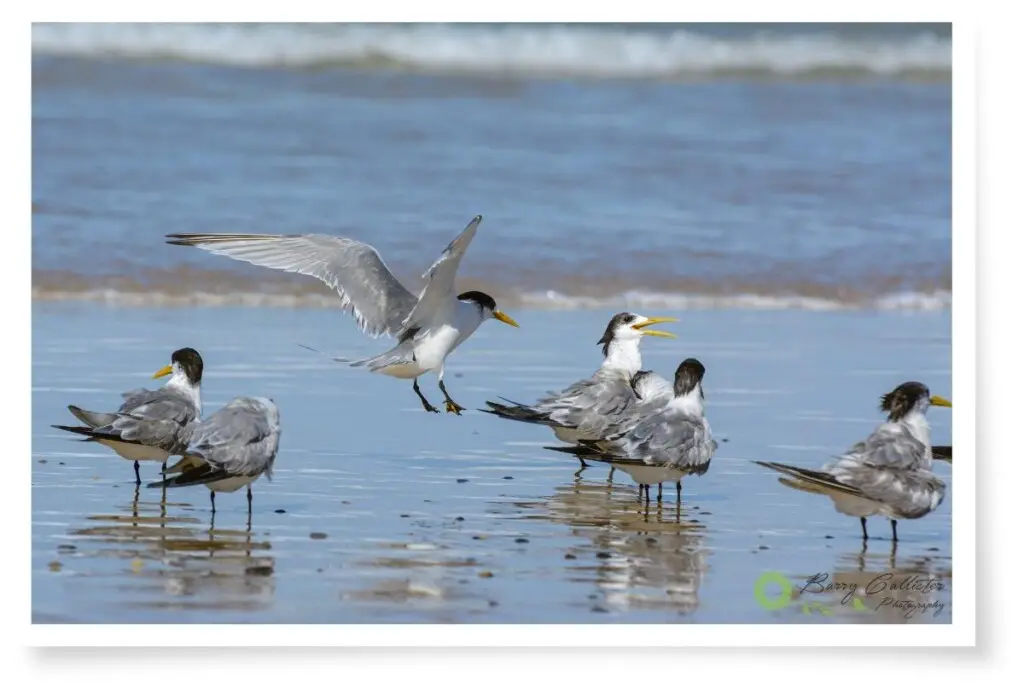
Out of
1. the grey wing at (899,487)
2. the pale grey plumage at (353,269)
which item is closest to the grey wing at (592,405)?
the pale grey plumage at (353,269)

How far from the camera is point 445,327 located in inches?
312

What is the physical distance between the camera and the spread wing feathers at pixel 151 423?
6.85 meters

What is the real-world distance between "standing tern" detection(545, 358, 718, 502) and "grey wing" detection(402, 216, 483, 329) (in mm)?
959

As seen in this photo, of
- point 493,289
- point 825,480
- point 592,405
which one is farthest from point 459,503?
point 493,289

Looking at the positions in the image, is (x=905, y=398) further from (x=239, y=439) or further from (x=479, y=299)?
(x=239, y=439)

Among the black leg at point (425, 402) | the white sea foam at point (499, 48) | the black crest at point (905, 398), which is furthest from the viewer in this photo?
the black leg at point (425, 402)

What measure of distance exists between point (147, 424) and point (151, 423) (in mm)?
17

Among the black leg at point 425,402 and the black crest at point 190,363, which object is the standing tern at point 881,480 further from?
the black crest at point 190,363

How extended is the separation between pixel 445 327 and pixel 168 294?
301cm

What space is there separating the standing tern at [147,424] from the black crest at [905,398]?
2895mm

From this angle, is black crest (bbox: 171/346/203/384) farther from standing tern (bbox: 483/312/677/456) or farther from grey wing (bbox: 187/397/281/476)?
standing tern (bbox: 483/312/677/456)
